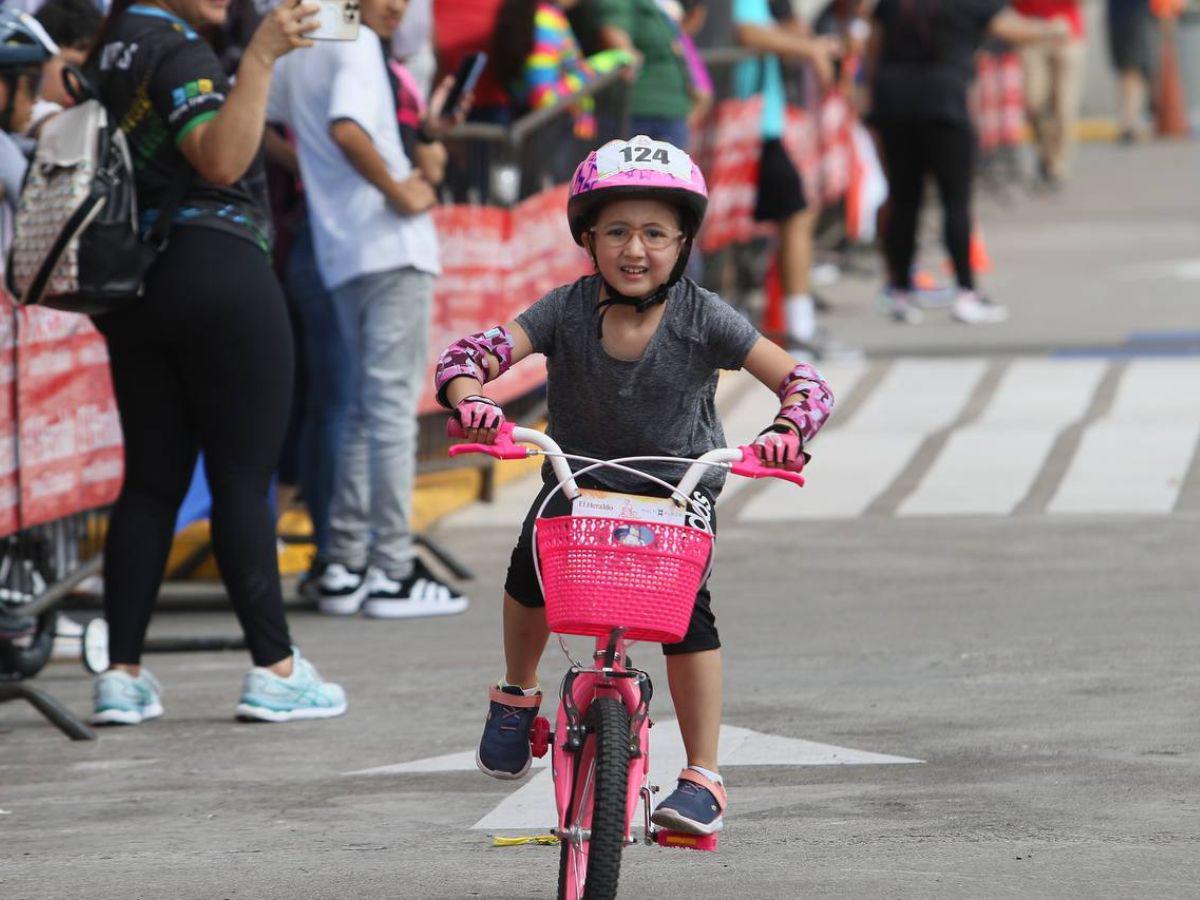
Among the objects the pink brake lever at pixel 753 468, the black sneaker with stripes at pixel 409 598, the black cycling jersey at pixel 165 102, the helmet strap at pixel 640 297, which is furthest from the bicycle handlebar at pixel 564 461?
the black sneaker with stripes at pixel 409 598

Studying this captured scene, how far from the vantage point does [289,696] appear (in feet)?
23.9

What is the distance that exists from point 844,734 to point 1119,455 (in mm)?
4696

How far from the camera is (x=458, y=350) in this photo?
5246mm

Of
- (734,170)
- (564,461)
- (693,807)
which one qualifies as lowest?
(734,170)

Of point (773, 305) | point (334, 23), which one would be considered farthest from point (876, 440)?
point (334, 23)

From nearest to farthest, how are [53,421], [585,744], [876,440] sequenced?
[585,744] → [53,421] → [876,440]

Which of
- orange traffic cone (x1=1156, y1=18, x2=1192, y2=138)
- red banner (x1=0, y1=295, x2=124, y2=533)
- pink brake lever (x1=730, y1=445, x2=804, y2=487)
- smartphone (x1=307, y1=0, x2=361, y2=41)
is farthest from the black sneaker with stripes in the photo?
orange traffic cone (x1=1156, y1=18, x2=1192, y2=138)

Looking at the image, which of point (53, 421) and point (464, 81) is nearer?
point (53, 421)

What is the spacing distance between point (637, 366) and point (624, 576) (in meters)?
0.66

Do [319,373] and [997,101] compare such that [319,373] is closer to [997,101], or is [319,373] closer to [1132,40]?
[997,101]

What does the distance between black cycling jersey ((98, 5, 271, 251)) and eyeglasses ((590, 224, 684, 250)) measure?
6.49 feet

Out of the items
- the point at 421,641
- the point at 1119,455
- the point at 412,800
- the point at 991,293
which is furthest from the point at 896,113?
the point at 412,800

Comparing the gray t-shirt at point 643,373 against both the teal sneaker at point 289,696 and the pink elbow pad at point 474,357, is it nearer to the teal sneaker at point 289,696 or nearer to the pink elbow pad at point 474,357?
the pink elbow pad at point 474,357

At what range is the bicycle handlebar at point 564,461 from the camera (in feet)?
16.2
